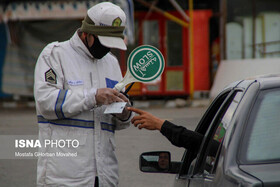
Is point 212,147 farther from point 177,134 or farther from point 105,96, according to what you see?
point 105,96

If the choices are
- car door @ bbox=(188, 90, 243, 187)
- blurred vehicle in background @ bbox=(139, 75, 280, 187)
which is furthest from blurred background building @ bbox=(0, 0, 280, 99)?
blurred vehicle in background @ bbox=(139, 75, 280, 187)

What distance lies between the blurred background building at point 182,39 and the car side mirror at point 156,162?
12854 millimetres

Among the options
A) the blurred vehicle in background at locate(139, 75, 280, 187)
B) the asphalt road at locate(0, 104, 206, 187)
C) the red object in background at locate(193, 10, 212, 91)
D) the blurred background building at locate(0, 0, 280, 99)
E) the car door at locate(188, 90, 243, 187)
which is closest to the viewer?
the blurred vehicle in background at locate(139, 75, 280, 187)

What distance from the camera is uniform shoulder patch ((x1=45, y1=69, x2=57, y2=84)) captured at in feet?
10.4

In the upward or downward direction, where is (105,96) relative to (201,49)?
upward

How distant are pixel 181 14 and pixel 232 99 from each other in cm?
1325

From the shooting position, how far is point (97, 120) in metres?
3.25

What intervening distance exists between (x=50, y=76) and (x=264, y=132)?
1.38 m

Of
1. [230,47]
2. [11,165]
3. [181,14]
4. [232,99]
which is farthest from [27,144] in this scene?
[230,47]

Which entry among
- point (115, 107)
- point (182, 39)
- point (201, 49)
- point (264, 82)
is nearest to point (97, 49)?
point (115, 107)

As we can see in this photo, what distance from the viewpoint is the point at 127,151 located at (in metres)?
8.51

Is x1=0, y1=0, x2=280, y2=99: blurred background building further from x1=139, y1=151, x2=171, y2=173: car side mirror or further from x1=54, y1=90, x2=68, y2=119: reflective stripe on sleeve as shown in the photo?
x1=54, y1=90, x2=68, y2=119: reflective stripe on sleeve

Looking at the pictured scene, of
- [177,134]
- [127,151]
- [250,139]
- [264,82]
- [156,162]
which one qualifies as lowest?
[127,151]

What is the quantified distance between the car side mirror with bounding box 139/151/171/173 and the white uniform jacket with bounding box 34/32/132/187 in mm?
210
